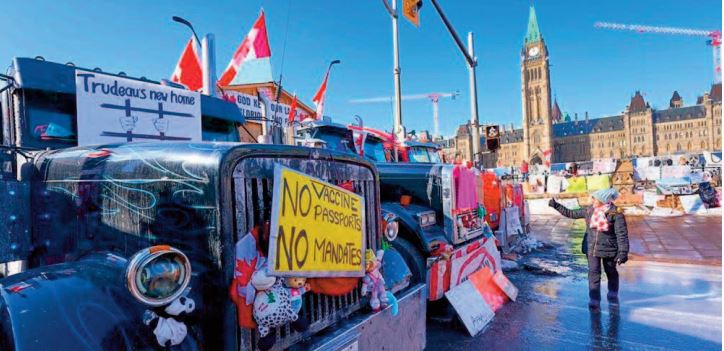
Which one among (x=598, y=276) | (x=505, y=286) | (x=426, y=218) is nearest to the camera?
(x=426, y=218)

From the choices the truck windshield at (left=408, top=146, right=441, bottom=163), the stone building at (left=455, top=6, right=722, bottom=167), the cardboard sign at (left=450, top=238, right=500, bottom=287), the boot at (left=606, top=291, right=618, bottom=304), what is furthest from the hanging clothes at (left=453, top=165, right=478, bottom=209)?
the stone building at (left=455, top=6, right=722, bottom=167)

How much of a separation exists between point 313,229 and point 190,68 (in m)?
6.11

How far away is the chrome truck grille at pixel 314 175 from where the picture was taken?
2076mm

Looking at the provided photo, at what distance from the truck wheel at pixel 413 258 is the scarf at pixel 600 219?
2471 mm

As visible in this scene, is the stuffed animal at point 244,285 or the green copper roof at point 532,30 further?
the green copper roof at point 532,30

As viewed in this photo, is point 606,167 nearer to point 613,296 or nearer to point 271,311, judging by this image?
point 613,296

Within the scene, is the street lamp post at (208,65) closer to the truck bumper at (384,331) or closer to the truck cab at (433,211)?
the truck cab at (433,211)

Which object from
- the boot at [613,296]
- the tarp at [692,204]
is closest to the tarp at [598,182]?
the tarp at [692,204]

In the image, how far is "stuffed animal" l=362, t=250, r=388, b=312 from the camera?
279 centimetres

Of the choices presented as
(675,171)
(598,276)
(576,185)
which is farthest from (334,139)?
(675,171)

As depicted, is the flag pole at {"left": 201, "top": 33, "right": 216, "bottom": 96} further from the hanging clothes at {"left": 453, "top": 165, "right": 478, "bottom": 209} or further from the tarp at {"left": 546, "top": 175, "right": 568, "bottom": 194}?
the tarp at {"left": 546, "top": 175, "right": 568, "bottom": 194}

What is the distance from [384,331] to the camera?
2.80 m

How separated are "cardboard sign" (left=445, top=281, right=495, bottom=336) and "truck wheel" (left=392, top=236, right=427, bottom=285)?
1.61 ft

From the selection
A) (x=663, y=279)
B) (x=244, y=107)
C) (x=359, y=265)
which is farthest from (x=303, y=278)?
(x=244, y=107)
